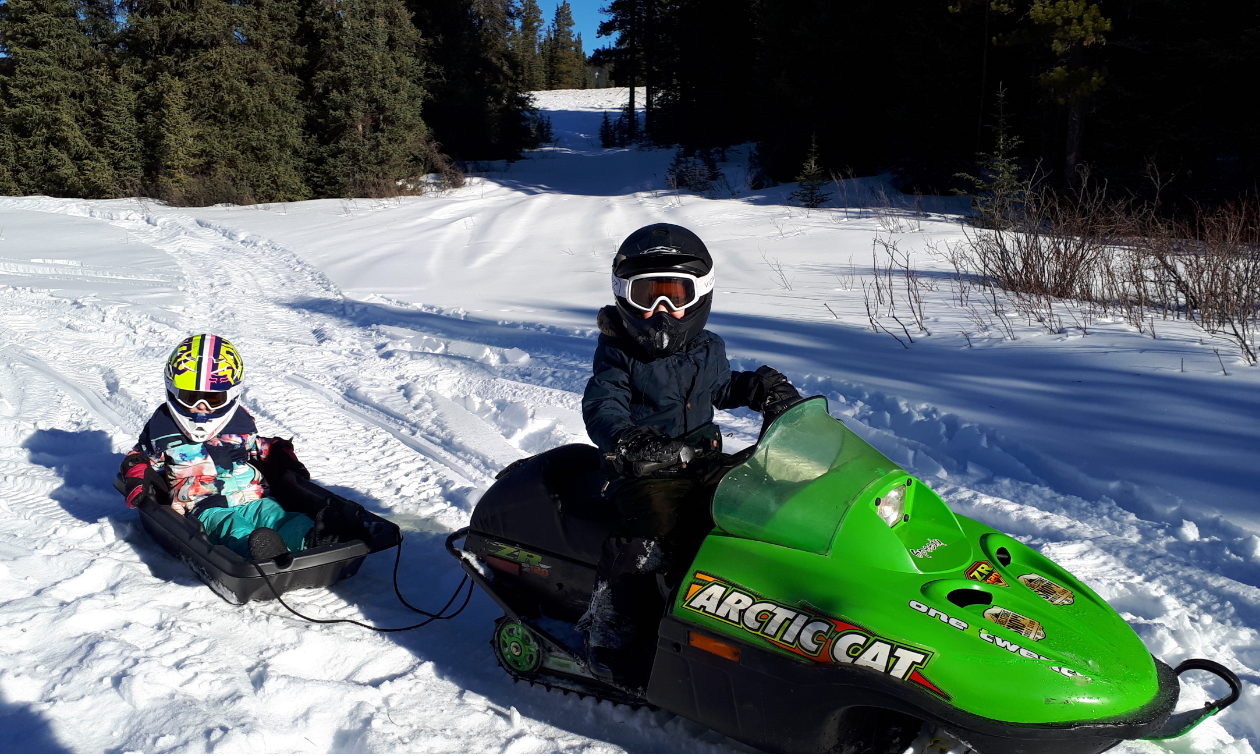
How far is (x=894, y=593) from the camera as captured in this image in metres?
2.20

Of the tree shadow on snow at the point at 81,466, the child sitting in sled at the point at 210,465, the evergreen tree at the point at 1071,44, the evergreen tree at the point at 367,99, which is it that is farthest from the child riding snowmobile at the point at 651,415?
the evergreen tree at the point at 367,99

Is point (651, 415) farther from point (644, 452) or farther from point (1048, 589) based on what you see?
point (1048, 589)

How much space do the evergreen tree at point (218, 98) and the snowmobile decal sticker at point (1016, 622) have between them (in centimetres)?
2643

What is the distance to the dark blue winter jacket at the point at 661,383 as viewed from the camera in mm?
3047

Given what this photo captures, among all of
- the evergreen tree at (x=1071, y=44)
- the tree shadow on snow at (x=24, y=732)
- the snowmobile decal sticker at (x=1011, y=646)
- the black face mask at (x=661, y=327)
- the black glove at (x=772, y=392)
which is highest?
the evergreen tree at (x=1071, y=44)

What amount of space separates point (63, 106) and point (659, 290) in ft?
101

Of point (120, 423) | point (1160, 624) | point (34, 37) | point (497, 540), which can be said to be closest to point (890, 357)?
point (1160, 624)

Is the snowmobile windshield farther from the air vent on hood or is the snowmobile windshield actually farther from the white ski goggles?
the white ski goggles

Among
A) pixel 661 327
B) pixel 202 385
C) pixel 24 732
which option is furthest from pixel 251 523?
pixel 661 327

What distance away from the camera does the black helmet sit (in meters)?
2.98

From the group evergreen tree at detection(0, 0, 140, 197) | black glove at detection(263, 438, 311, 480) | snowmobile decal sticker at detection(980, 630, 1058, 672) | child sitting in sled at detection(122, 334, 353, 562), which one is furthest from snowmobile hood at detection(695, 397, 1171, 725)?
evergreen tree at detection(0, 0, 140, 197)

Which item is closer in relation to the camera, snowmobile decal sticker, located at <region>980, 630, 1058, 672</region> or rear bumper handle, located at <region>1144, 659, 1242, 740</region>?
snowmobile decal sticker, located at <region>980, 630, 1058, 672</region>

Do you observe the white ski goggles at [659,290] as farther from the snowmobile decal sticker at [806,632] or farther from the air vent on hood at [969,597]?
the air vent on hood at [969,597]

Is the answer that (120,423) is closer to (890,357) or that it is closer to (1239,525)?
(890,357)
